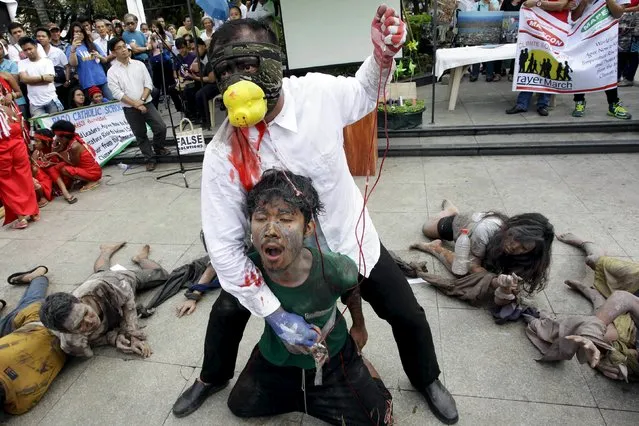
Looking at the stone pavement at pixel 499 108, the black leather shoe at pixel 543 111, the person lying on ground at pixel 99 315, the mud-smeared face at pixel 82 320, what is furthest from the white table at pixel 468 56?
the mud-smeared face at pixel 82 320

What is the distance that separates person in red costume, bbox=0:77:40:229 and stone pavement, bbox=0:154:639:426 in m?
0.21

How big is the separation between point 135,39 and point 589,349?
385 inches

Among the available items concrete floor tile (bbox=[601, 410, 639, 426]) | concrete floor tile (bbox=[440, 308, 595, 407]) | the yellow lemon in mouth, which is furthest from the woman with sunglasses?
concrete floor tile (bbox=[601, 410, 639, 426])

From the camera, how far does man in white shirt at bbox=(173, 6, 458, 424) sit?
1.71 meters

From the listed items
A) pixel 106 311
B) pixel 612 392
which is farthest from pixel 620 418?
pixel 106 311

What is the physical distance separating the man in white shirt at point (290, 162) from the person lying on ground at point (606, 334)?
0.89 metres

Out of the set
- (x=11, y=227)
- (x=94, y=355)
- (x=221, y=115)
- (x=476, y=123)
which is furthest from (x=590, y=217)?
(x=221, y=115)

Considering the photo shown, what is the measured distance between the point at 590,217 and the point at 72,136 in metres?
6.48

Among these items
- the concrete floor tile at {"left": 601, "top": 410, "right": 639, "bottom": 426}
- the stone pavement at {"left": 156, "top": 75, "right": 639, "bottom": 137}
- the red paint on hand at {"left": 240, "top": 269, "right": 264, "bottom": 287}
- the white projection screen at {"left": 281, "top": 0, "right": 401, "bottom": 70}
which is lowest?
the concrete floor tile at {"left": 601, "top": 410, "right": 639, "bottom": 426}

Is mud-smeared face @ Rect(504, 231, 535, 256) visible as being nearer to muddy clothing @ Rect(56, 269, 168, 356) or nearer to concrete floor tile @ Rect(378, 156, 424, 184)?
concrete floor tile @ Rect(378, 156, 424, 184)

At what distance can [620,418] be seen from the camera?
221cm

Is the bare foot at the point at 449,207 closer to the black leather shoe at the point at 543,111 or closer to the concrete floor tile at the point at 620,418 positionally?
the concrete floor tile at the point at 620,418

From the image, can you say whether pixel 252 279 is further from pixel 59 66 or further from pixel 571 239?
pixel 59 66

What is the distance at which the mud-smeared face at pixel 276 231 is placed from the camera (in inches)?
65.2
